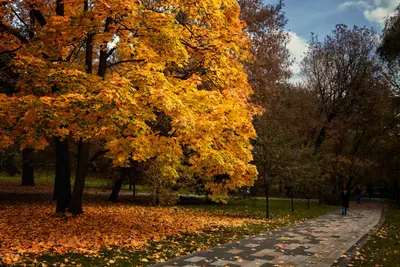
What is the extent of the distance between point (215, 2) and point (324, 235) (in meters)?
8.98

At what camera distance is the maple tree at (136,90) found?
9.51 meters

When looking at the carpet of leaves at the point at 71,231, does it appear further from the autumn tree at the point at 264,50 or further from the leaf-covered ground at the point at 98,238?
the autumn tree at the point at 264,50

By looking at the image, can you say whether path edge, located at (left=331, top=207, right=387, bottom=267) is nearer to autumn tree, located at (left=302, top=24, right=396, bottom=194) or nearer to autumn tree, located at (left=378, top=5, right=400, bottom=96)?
autumn tree, located at (left=378, top=5, right=400, bottom=96)

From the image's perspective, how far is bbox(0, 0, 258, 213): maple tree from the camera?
9.51 m

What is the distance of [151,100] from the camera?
9727 millimetres

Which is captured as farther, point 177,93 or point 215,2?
point 215,2

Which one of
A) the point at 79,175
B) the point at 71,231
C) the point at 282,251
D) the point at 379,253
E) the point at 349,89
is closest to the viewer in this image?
the point at 282,251

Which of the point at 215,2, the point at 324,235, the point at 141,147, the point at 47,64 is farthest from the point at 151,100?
the point at 324,235

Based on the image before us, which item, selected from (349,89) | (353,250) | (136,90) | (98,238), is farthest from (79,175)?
(349,89)

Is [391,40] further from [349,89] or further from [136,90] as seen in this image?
[136,90]

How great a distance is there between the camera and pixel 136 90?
9.95 m

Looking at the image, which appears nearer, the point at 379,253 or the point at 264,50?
the point at 379,253

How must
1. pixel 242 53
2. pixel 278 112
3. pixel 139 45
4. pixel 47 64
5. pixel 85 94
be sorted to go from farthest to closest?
pixel 278 112 < pixel 242 53 < pixel 139 45 < pixel 47 64 < pixel 85 94

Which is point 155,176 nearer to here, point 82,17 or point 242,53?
point 242,53
